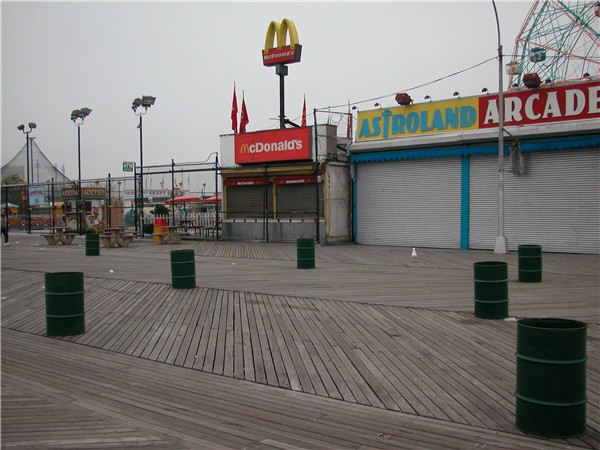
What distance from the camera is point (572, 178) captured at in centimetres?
1969

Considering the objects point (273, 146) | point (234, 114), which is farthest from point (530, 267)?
point (234, 114)

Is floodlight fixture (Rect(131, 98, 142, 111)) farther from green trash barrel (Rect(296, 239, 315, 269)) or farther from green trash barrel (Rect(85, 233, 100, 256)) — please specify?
green trash barrel (Rect(296, 239, 315, 269))

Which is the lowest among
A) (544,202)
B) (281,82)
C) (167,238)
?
(167,238)

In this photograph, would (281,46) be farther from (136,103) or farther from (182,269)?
(182,269)

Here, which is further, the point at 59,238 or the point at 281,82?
the point at 281,82

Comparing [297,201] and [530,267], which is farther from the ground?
[297,201]

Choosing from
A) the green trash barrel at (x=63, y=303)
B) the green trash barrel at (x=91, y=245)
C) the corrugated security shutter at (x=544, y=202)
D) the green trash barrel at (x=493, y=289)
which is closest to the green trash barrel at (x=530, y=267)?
the green trash barrel at (x=493, y=289)

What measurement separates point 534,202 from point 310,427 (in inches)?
687

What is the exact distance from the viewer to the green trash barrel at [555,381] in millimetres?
4770

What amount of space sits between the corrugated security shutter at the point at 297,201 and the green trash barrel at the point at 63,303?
17.0m

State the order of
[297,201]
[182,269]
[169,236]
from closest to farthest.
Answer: [182,269] → [297,201] → [169,236]

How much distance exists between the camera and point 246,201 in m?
27.9

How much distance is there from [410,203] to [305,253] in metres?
8.54

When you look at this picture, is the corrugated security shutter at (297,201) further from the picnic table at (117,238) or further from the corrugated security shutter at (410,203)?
the picnic table at (117,238)
